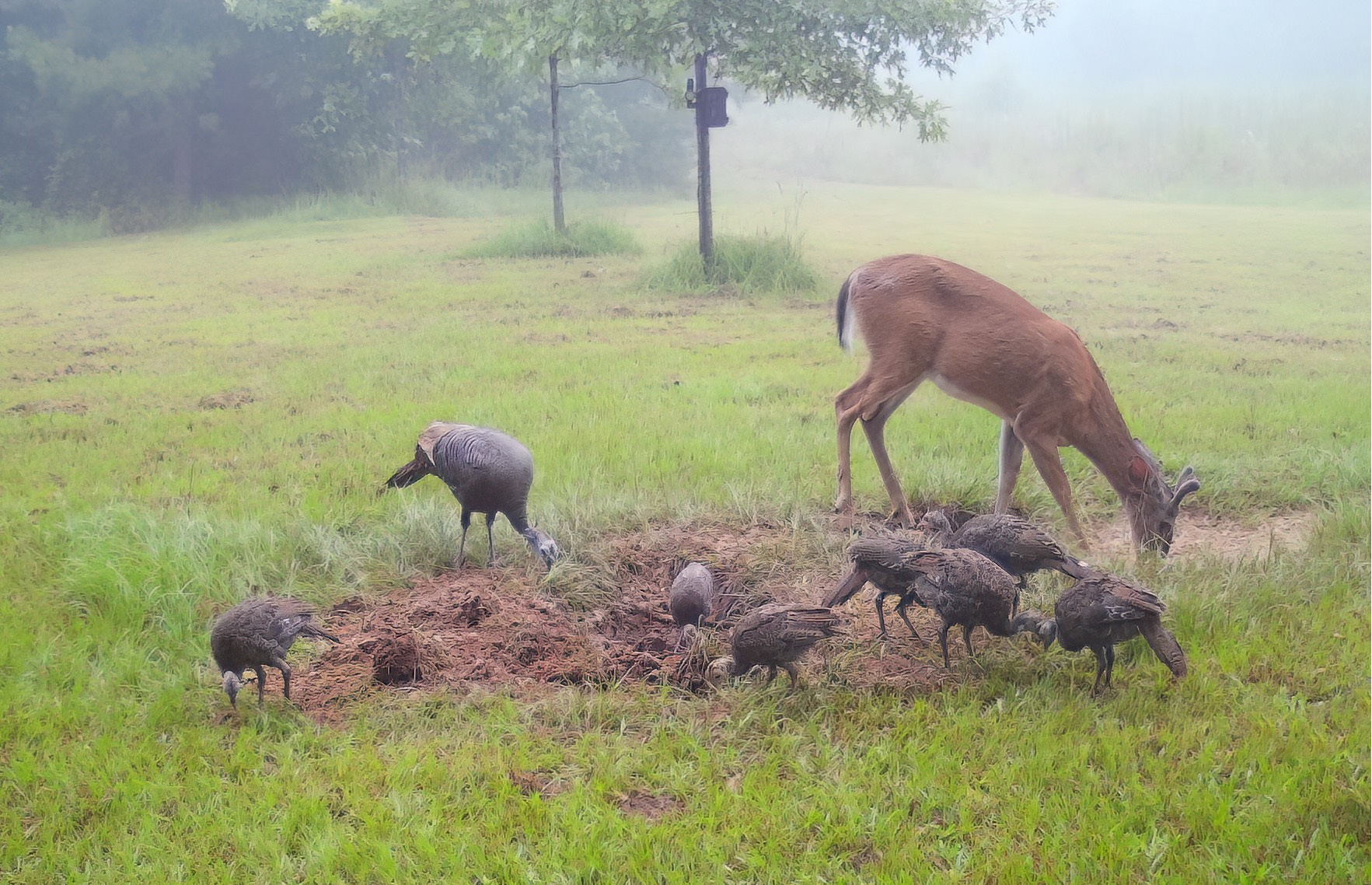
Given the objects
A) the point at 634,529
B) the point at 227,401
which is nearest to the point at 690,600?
the point at 634,529

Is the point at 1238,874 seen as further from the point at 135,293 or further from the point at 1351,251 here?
the point at 135,293

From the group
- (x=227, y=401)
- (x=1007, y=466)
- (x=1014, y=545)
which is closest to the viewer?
(x=1014, y=545)

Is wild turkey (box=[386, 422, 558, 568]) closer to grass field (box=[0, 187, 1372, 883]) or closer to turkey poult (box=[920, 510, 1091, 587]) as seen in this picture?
grass field (box=[0, 187, 1372, 883])

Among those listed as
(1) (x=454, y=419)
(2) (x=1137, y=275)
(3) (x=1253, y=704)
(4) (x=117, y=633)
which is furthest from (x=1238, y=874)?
(2) (x=1137, y=275)

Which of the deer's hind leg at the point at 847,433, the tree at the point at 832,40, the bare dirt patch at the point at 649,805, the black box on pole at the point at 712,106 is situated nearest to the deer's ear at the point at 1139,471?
the deer's hind leg at the point at 847,433

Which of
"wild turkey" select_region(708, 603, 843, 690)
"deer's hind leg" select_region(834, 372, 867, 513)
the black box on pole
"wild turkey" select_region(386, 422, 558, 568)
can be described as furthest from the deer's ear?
the black box on pole

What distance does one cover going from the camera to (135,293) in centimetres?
541

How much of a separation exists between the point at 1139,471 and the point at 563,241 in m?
4.43

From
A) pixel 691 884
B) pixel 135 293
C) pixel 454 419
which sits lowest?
pixel 691 884

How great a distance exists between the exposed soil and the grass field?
0.09m

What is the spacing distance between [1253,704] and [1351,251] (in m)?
3.94

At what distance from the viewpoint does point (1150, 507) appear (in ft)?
12.0

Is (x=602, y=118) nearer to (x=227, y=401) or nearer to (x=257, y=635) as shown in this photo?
(x=227, y=401)

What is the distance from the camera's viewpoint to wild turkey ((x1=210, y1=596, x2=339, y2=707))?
244cm
